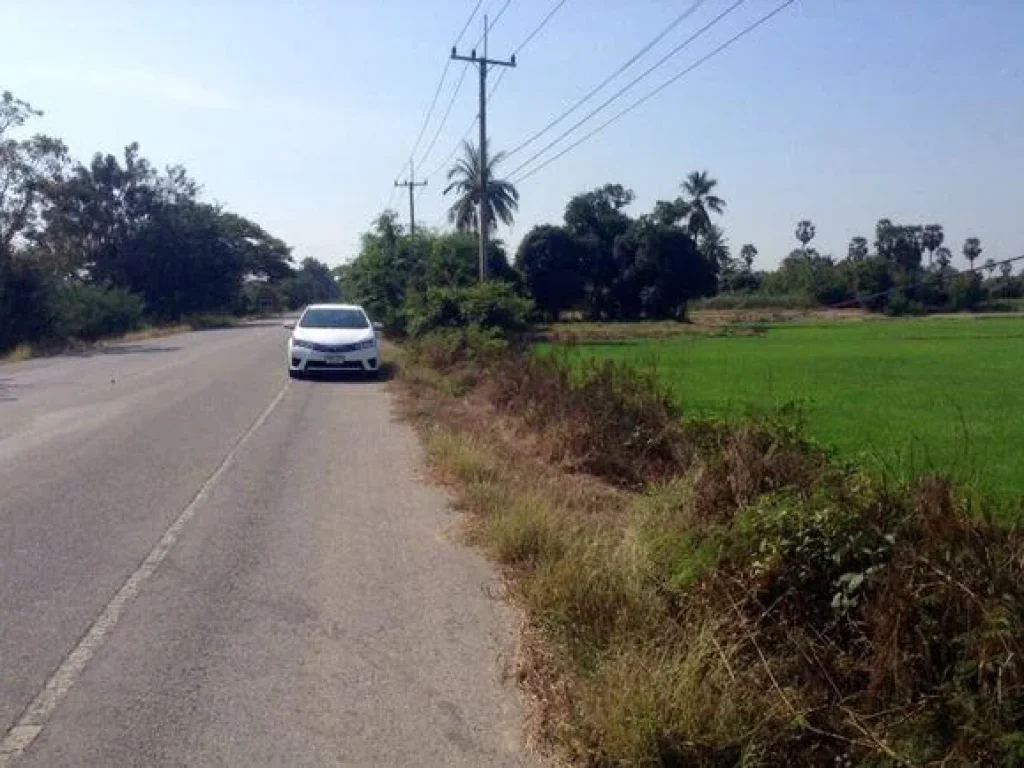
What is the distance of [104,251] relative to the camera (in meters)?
68.6

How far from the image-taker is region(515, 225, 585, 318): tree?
7581 cm

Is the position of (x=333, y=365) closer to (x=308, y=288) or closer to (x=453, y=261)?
(x=453, y=261)

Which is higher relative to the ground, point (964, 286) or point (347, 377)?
point (964, 286)

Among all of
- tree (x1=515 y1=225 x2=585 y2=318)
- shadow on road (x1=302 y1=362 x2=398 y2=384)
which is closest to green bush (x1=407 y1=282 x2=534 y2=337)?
shadow on road (x1=302 y1=362 x2=398 y2=384)

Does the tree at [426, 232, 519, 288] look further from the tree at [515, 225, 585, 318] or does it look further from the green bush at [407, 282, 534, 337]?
the tree at [515, 225, 585, 318]

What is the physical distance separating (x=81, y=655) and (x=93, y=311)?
50312 mm

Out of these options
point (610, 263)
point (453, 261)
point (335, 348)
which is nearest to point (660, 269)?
point (610, 263)

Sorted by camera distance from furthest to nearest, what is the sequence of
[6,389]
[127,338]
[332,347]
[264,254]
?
1. [264,254]
2. [127,338]
3. [332,347]
4. [6,389]

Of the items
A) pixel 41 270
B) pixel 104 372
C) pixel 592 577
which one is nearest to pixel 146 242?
pixel 41 270

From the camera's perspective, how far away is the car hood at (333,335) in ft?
82.5

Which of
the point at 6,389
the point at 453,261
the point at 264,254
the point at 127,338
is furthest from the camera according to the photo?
the point at 264,254

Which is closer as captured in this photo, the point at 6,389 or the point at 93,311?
the point at 6,389

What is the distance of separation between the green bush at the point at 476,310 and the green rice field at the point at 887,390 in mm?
1751

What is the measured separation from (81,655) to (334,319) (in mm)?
20781
